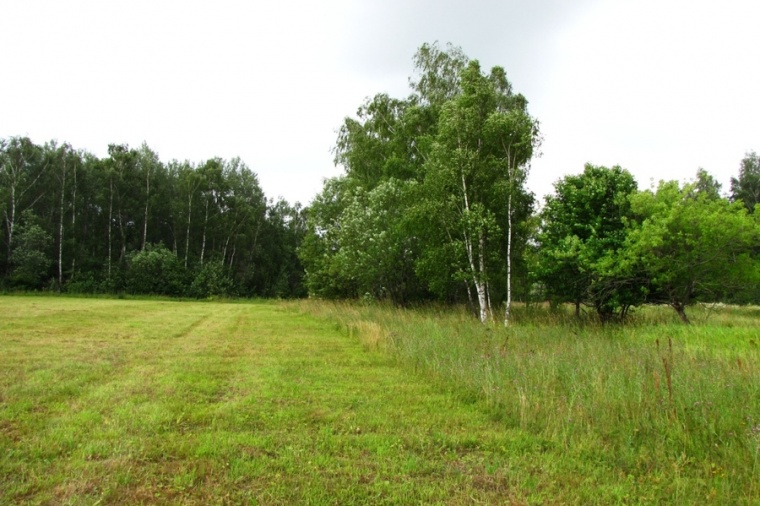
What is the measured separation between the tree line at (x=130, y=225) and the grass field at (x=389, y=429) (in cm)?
4650

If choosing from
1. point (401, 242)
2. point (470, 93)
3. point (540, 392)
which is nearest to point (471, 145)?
point (470, 93)

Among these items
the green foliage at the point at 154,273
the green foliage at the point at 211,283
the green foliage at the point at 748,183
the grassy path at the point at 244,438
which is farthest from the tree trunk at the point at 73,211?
the green foliage at the point at 748,183

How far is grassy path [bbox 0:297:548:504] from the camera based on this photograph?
3832mm

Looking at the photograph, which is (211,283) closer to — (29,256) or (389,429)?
(29,256)

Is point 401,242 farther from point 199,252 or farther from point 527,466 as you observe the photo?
point 199,252

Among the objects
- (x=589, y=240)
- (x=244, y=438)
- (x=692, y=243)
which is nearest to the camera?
(x=244, y=438)

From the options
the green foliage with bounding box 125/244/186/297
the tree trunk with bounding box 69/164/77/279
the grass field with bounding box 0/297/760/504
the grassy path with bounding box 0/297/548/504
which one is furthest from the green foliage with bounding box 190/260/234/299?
the grassy path with bounding box 0/297/548/504

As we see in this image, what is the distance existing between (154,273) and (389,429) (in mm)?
53456

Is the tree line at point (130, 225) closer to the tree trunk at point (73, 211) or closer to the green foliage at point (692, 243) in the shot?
the tree trunk at point (73, 211)

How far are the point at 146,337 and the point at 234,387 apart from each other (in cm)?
749

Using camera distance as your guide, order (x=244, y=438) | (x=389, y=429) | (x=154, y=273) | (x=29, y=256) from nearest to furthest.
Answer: (x=244, y=438) < (x=389, y=429) < (x=29, y=256) < (x=154, y=273)

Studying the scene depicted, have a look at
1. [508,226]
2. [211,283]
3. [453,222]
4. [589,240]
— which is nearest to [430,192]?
[453,222]

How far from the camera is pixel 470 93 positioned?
19094mm

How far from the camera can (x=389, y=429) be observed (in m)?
5.45
